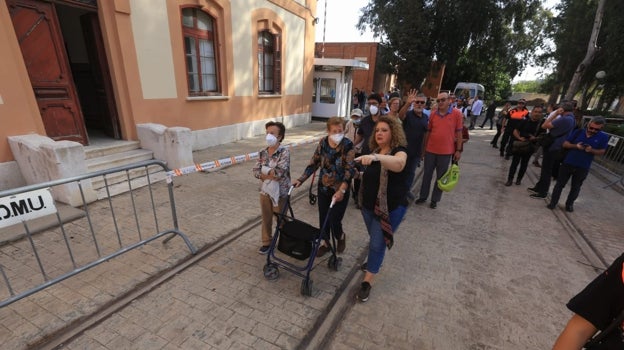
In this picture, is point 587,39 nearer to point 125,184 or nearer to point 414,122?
point 414,122

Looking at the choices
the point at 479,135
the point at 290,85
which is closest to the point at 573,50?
the point at 479,135

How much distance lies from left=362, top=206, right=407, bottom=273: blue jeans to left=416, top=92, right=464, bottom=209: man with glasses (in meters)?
2.70

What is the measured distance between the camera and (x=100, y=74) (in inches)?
257

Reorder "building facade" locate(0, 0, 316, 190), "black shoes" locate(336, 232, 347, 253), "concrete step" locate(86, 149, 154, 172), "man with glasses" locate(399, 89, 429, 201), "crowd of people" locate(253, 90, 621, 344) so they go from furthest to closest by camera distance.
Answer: "concrete step" locate(86, 149, 154, 172)
"building facade" locate(0, 0, 316, 190)
"man with glasses" locate(399, 89, 429, 201)
"black shoes" locate(336, 232, 347, 253)
"crowd of people" locate(253, 90, 621, 344)

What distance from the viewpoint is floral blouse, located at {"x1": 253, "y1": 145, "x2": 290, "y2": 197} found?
10.9ft

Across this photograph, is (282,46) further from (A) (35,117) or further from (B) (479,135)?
(B) (479,135)

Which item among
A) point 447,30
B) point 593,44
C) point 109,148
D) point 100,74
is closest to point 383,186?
point 109,148

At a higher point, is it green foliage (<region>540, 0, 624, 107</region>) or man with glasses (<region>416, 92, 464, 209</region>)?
green foliage (<region>540, 0, 624, 107</region>)

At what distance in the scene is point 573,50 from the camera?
2030cm

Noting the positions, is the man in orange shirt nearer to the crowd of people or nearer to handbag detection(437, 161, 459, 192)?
the crowd of people

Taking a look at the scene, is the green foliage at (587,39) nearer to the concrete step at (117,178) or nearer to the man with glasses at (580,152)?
the man with glasses at (580,152)

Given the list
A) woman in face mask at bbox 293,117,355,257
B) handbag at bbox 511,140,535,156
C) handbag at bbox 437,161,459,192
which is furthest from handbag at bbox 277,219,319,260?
handbag at bbox 511,140,535,156

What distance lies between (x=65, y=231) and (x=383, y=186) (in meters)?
4.36

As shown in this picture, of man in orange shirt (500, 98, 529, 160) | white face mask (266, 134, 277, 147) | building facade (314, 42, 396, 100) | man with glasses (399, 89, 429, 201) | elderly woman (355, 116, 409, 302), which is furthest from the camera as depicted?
building facade (314, 42, 396, 100)
